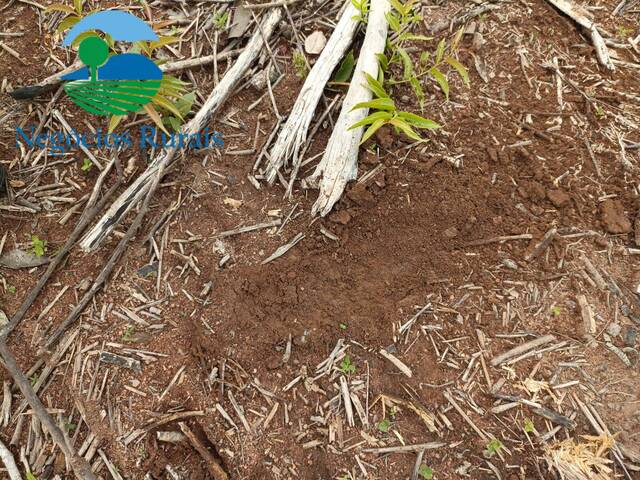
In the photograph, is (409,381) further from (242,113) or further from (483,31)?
(483,31)

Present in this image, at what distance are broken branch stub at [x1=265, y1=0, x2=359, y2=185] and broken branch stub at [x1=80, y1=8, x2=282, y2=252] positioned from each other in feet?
1.32

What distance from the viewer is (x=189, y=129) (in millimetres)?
2447

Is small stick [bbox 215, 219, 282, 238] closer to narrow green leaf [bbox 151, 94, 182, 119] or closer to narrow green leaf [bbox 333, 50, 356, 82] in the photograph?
narrow green leaf [bbox 151, 94, 182, 119]

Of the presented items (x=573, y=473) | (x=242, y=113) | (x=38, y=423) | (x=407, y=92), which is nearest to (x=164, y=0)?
(x=242, y=113)

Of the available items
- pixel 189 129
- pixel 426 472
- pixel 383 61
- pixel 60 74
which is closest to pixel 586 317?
pixel 426 472

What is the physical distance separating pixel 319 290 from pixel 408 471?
90 cm

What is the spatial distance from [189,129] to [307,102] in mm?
684

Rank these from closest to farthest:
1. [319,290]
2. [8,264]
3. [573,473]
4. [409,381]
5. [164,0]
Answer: [573,473]
[409,381]
[319,290]
[8,264]
[164,0]

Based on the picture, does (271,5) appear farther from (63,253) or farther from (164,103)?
(63,253)

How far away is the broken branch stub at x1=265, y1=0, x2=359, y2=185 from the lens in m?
2.41

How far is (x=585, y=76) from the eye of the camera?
2570 millimetres

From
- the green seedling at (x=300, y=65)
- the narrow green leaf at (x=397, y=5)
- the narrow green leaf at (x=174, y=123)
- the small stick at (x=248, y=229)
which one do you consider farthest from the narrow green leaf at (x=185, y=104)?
the narrow green leaf at (x=397, y=5)

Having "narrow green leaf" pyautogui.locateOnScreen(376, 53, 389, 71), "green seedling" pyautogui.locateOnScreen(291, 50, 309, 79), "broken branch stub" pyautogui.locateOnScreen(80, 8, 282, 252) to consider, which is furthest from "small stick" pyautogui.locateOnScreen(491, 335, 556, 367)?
"broken branch stub" pyautogui.locateOnScreen(80, 8, 282, 252)

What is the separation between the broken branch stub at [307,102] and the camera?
2.41m
